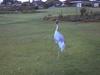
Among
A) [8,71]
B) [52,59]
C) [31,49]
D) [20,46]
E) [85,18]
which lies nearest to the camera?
[8,71]

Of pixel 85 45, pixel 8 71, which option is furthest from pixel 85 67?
pixel 85 45

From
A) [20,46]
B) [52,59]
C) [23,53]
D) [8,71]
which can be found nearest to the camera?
[8,71]

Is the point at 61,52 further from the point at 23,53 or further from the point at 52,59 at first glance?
the point at 23,53

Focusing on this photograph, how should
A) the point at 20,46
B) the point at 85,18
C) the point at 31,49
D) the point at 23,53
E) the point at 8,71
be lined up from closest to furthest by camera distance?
the point at 8,71
the point at 23,53
the point at 31,49
the point at 20,46
the point at 85,18

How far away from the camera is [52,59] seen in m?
12.0

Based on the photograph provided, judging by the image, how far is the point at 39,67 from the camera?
1075 centimetres

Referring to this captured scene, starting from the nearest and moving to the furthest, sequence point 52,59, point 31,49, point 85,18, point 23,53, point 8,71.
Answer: point 8,71 < point 52,59 < point 23,53 < point 31,49 < point 85,18

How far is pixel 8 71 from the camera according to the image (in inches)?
405

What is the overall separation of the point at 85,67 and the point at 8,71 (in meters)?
2.36

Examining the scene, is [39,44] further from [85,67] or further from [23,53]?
[85,67]

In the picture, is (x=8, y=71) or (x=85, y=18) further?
(x=85, y=18)

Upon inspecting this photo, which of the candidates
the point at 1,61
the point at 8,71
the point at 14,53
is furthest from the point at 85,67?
the point at 14,53

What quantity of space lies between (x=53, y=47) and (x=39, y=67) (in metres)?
4.23

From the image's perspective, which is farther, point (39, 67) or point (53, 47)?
point (53, 47)
